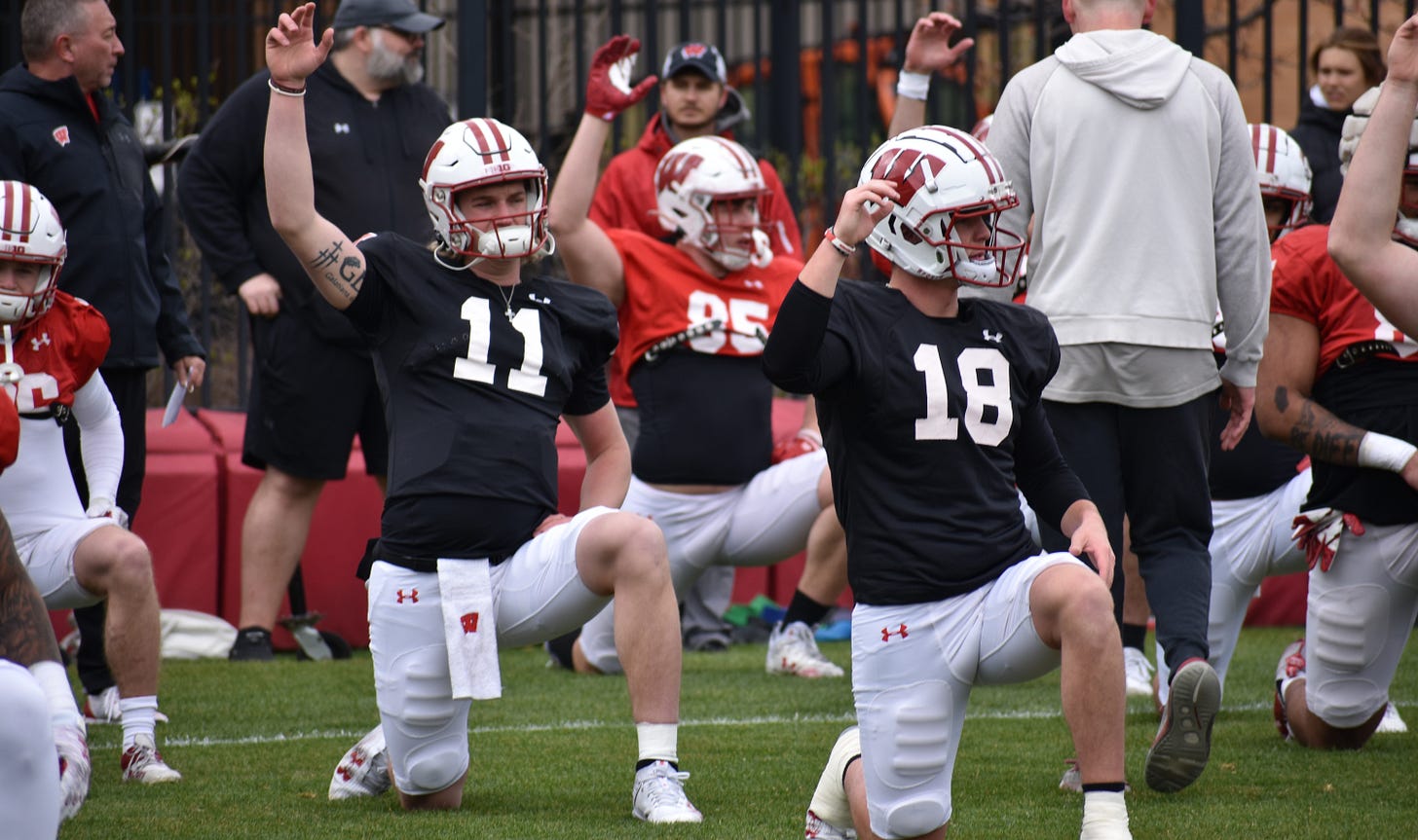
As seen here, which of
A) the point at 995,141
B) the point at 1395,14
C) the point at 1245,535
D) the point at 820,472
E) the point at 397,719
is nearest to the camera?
the point at 397,719

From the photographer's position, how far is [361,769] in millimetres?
4637

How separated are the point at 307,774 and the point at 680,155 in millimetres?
2647

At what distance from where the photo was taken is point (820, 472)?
21.6 ft

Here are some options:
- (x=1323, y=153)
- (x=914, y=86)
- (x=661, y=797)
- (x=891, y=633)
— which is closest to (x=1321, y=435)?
(x=914, y=86)

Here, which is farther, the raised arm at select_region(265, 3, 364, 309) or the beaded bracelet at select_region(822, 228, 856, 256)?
the raised arm at select_region(265, 3, 364, 309)

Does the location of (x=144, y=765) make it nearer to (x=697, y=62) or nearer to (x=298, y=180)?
(x=298, y=180)

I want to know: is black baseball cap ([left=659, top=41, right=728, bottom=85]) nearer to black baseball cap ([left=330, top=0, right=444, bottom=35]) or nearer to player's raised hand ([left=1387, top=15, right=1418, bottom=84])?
black baseball cap ([left=330, top=0, right=444, bottom=35])

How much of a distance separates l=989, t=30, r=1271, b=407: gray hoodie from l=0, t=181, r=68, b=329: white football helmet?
240cm

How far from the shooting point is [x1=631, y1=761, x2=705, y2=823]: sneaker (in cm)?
421

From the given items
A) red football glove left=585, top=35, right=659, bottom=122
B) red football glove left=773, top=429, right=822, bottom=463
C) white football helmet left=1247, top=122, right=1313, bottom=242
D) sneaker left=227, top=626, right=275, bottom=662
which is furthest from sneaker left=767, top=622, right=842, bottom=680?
white football helmet left=1247, top=122, right=1313, bottom=242

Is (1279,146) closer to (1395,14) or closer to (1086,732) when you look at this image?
(1086,732)

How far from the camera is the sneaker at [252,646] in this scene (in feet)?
22.8

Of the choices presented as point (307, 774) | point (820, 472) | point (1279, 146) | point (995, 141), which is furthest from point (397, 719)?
point (1279, 146)

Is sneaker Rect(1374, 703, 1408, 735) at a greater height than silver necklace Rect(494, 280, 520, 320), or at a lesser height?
lesser
